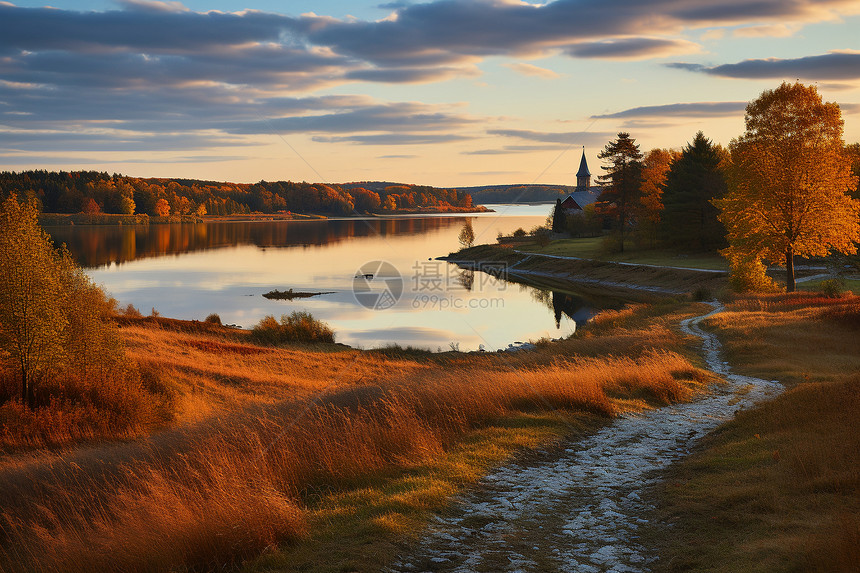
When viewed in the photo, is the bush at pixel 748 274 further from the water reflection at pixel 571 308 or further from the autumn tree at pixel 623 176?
the autumn tree at pixel 623 176

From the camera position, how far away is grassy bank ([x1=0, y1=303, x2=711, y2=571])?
6055 mm

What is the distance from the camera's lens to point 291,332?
138 feet

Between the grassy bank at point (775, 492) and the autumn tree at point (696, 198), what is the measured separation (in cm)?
6107

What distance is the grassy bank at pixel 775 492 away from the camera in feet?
18.5

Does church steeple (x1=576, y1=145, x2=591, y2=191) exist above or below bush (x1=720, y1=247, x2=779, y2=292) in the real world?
above

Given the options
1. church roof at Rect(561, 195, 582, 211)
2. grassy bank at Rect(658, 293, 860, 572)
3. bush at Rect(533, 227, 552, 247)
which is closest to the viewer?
grassy bank at Rect(658, 293, 860, 572)

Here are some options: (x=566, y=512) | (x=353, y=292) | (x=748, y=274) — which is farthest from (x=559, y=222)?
(x=566, y=512)

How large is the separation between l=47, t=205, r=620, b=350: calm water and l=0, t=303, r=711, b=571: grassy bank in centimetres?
2659

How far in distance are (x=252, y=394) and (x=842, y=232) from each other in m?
34.8

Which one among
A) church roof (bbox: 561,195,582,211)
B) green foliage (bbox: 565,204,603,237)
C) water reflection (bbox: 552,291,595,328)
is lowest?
water reflection (bbox: 552,291,595,328)

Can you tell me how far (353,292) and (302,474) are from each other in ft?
190

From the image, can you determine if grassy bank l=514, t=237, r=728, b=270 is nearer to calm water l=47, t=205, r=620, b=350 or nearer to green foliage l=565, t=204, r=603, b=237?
green foliage l=565, t=204, r=603, b=237

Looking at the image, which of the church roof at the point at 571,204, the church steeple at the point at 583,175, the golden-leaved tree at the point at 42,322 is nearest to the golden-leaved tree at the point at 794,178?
the golden-leaved tree at the point at 42,322

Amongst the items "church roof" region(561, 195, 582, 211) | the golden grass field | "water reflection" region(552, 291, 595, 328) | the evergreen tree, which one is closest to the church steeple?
"church roof" region(561, 195, 582, 211)
